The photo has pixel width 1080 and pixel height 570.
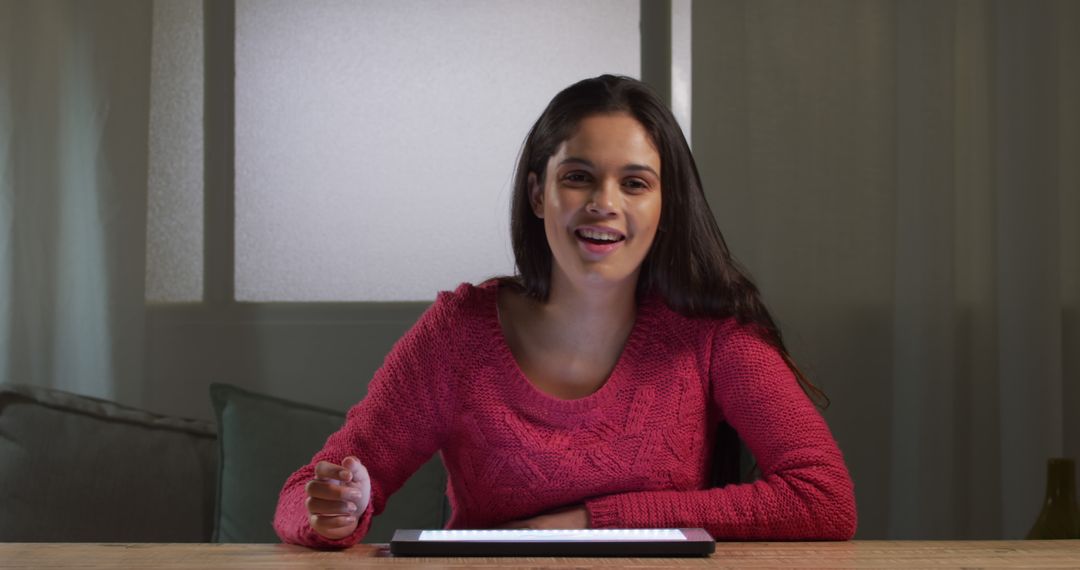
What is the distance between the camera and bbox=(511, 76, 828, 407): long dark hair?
1.62 metres

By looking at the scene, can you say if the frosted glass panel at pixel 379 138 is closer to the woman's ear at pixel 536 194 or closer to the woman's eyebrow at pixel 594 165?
the woman's ear at pixel 536 194

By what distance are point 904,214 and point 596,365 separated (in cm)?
109

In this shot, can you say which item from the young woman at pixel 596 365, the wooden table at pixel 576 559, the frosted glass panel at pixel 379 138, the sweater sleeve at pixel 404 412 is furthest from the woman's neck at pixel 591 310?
the frosted glass panel at pixel 379 138

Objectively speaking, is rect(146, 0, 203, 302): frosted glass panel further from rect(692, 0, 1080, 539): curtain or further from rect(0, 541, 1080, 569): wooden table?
rect(0, 541, 1080, 569): wooden table

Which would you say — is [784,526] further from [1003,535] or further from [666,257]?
[1003,535]

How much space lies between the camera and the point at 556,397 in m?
1.60

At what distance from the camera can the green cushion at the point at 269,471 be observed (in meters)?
2.11

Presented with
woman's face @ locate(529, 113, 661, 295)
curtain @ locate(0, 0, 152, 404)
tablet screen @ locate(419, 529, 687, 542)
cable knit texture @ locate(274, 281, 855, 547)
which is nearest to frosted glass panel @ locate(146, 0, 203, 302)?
curtain @ locate(0, 0, 152, 404)

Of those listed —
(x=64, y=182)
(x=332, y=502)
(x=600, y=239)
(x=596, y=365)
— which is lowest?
(x=332, y=502)

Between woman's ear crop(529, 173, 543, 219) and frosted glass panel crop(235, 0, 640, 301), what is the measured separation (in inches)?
31.0

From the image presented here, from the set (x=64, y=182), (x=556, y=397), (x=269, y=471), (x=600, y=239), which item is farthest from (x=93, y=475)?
(x=600, y=239)

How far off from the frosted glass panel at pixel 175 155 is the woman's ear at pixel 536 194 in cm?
100

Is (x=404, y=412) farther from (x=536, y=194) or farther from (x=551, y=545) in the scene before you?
(x=551, y=545)

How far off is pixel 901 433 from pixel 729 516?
1196 mm
